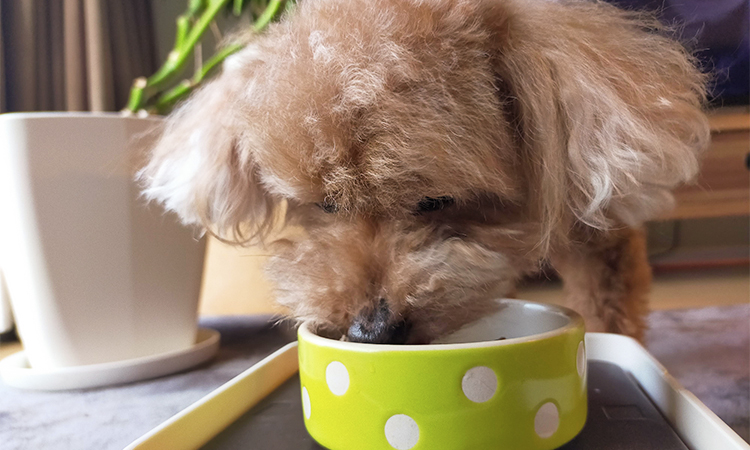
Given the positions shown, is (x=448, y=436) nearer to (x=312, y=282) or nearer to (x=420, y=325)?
(x=420, y=325)

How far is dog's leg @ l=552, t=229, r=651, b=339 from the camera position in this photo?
0.93 m

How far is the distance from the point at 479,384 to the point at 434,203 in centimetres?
23

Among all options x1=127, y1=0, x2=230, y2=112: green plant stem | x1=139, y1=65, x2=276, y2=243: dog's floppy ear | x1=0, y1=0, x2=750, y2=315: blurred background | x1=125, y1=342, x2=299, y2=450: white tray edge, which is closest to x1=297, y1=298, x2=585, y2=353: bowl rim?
x1=125, y1=342, x2=299, y2=450: white tray edge

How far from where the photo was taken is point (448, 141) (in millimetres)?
586

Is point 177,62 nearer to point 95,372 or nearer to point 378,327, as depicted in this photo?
point 95,372

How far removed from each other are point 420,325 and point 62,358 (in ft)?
2.27

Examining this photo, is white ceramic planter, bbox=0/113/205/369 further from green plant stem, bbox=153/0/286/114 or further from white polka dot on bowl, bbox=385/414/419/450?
white polka dot on bowl, bbox=385/414/419/450

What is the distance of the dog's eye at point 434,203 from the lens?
0.61 meters

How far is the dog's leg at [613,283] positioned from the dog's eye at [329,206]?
0.45 meters

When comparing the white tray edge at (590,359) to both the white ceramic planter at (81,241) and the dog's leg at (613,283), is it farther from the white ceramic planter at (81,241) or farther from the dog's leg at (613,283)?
the white ceramic planter at (81,241)

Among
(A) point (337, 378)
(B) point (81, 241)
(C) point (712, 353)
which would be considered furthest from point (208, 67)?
(C) point (712, 353)

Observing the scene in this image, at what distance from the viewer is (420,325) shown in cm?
57

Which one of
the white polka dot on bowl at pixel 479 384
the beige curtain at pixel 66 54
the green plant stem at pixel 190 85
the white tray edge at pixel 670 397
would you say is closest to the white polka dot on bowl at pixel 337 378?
the white polka dot on bowl at pixel 479 384

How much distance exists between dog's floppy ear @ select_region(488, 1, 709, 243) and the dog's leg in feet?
0.81
